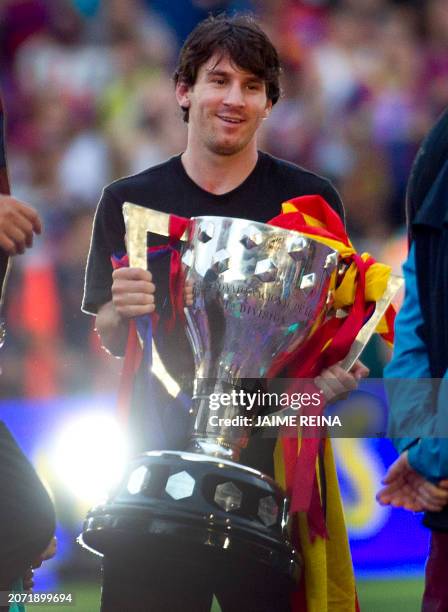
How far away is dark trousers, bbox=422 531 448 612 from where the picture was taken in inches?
65.0

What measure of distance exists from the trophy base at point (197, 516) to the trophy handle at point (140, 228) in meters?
0.36

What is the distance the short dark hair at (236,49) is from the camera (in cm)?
221

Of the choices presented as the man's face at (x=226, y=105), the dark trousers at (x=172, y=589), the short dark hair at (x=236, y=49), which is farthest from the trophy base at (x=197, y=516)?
the short dark hair at (x=236, y=49)

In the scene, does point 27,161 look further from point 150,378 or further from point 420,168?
point 420,168

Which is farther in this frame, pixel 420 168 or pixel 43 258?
Answer: pixel 43 258

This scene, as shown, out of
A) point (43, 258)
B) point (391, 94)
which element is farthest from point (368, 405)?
point (391, 94)

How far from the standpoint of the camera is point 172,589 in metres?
2.02

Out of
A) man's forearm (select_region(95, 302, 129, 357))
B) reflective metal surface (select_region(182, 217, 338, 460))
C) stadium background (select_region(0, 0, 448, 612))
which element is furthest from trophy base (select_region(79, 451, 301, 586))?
stadium background (select_region(0, 0, 448, 612))

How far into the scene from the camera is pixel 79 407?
11.6ft

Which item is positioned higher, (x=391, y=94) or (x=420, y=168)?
(x=391, y=94)

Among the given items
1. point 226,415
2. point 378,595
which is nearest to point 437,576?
point 226,415

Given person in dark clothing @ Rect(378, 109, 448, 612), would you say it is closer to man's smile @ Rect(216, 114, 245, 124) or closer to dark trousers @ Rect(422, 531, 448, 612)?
dark trousers @ Rect(422, 531, 448, 612)

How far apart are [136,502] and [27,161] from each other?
10.5ft

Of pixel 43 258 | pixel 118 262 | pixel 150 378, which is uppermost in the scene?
pixel 43 258
